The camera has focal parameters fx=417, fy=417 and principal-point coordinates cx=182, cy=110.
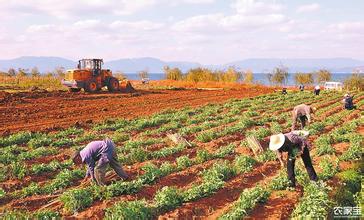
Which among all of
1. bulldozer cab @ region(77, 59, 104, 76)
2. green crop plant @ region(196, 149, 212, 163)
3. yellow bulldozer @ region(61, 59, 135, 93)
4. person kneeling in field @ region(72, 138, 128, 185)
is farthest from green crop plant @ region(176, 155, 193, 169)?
bulldozer cab @ region(77, 59, 104, 76)

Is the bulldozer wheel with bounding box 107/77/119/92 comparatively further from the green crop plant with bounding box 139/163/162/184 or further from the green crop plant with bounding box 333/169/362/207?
the green crop plant with bounding box 333/169/362/207

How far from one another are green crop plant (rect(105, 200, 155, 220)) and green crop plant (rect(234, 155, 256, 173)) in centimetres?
372

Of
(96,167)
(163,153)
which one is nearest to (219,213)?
(96,167)

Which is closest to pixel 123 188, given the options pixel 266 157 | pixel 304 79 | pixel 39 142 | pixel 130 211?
pixel 130 211

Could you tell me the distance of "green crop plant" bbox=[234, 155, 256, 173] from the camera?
1113 cm

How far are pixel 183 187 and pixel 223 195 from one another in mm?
1094

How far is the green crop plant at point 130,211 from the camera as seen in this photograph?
299 inches

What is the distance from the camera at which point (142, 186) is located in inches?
384


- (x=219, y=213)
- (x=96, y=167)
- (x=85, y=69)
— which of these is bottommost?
(x=219, y=213)

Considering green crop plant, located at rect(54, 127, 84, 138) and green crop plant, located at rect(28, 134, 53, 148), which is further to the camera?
green crop plant, located at rect(54, 127, 84, 138)

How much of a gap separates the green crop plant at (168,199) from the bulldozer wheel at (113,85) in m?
26.3

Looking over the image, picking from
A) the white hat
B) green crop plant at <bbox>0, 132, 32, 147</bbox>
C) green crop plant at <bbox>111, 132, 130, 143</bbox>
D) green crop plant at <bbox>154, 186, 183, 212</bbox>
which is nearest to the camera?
green crop plant at <bbox>154, 186, 183, 212</bbox>

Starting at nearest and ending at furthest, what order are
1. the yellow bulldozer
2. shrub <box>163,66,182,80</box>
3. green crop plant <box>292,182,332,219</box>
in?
1. green crop plant <box>292,182,332,219</box>
2. the yellow bulldozer
3. shrub <box>163,66,182,80</box>

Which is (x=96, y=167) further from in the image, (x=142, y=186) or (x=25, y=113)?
(x=25, y=113)
